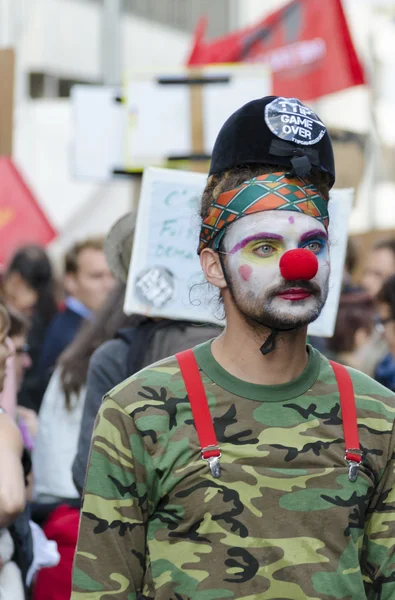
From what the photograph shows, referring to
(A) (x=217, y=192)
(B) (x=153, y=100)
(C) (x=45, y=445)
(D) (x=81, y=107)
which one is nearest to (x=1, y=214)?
(D) (x=81, y=107)

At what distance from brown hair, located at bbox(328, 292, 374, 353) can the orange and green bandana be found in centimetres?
384

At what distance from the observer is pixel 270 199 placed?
2.40 meters

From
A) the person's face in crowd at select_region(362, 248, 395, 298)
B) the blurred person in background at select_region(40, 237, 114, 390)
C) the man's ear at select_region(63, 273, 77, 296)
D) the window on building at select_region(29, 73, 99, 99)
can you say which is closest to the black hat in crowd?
the blurred person in background at select_region(40, 237, 114, 390)

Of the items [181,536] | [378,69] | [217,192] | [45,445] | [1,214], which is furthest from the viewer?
[378,69]

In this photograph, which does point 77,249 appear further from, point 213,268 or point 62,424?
point 213,268

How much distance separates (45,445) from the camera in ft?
15.9

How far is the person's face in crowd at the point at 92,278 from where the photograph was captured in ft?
21.8

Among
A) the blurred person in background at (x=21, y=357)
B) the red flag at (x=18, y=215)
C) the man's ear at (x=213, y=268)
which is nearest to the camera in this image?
the man's ear at (x=213, y=268)

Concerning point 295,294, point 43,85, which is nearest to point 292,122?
point 295,294

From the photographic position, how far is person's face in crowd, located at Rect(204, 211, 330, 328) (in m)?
2.37

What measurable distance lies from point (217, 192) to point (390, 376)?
3.10 m

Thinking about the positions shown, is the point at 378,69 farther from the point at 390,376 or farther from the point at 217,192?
the point at 217,192

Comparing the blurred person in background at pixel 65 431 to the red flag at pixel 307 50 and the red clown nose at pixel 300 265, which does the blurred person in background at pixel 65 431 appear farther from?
the red flag at pixel 307 50

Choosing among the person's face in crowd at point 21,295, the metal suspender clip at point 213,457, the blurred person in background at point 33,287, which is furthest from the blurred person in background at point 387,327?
the metal suspender clip at point 213,457
